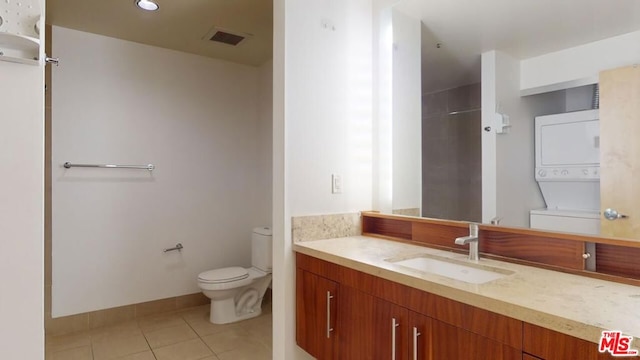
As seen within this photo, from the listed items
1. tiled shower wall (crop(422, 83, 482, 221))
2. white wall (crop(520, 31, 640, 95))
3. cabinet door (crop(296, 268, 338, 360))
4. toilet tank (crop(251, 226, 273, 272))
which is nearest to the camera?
white wall (crop(520, 31, 640, 95))

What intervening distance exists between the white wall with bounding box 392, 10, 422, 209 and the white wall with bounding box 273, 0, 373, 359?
18 centimetres

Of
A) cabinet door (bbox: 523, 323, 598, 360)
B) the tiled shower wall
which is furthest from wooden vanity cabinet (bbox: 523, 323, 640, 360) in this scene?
the tiled shower wall

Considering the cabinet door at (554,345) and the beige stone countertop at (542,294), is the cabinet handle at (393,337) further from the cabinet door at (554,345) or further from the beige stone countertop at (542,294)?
the cabinet door at (554,345)

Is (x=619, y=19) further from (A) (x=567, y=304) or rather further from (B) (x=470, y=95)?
(A) (x=567, y=304)

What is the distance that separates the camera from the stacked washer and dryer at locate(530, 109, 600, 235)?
1.35 meters

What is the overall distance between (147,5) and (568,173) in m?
2.63

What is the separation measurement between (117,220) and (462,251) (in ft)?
8.83

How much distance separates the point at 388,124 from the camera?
2.13 meters

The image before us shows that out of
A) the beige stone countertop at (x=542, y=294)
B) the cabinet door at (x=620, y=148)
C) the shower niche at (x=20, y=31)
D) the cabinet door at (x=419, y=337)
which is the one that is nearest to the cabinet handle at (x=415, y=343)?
the cabinet door at (x=419, y=337)

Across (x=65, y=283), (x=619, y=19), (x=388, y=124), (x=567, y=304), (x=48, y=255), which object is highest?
(x=619, y=19)

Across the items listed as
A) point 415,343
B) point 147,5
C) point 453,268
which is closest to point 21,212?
point 415,343

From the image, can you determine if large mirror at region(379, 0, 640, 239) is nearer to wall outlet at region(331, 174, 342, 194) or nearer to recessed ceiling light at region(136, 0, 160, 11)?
wall outlet at region(331, 174, 342, 194)

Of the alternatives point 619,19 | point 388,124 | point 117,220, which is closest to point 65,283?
point 117,220

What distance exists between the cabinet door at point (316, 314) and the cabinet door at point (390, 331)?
268 millimetres
